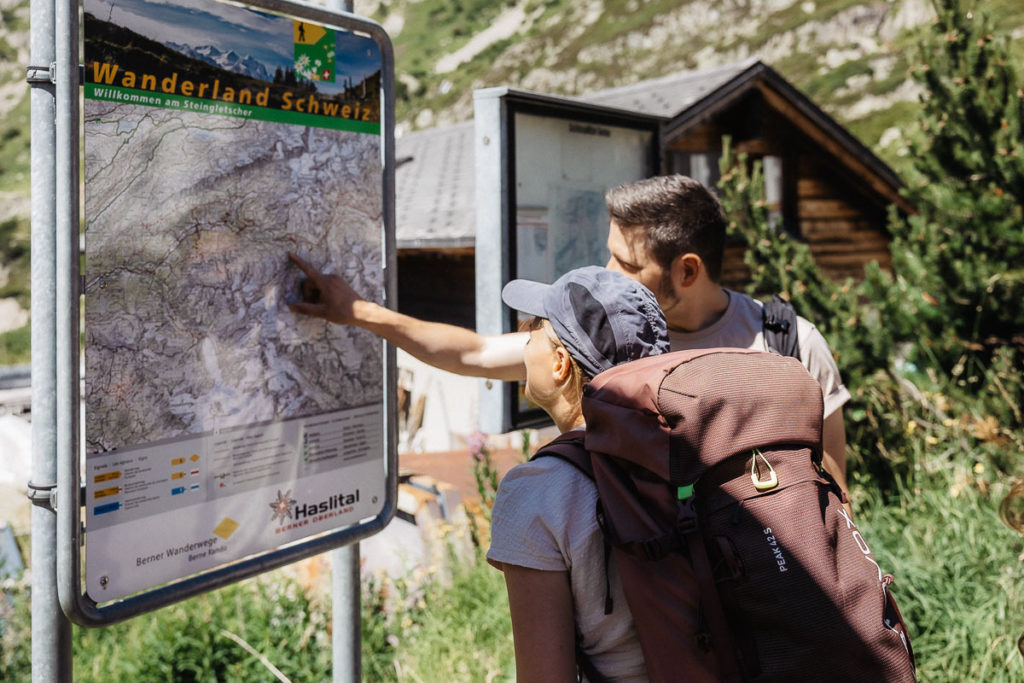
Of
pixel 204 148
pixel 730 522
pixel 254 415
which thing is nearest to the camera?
pixel 730 522

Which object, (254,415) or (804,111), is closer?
(254,415)

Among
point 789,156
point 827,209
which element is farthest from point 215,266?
point 827,209

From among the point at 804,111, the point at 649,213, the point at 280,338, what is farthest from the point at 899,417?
the point at 804,111

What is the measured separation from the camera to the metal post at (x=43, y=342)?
189 centimetres

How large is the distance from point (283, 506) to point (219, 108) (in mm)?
1053

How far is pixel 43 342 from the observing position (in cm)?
192

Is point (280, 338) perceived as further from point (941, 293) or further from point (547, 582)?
point (941, 293)

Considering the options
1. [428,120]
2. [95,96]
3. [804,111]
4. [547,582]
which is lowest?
[547,582]

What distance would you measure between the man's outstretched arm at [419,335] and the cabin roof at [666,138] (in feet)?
20.7

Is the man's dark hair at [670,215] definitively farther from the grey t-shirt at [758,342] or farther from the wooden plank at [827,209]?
the wooden plank at [827,209]

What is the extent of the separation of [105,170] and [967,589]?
356 centimetres

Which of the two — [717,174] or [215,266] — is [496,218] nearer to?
[215,266]

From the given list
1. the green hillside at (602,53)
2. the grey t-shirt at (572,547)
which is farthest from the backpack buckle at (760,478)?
the green hillside at (602,53)

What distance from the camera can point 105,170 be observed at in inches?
79.3
